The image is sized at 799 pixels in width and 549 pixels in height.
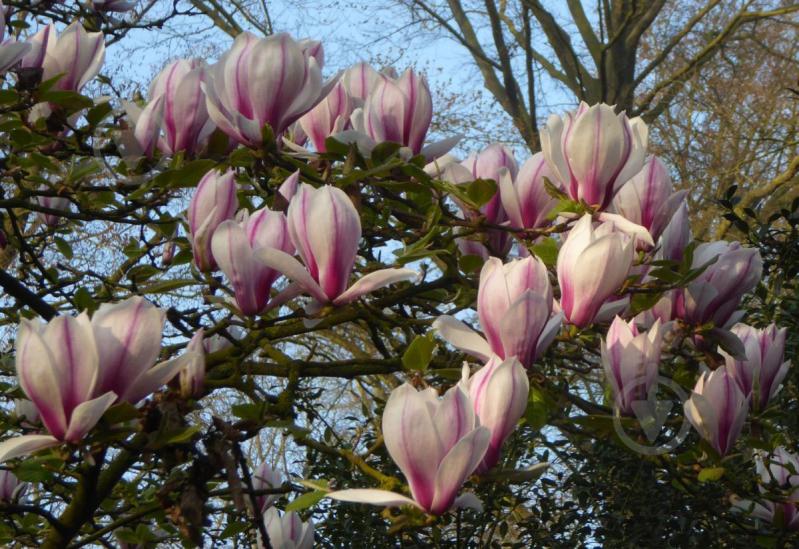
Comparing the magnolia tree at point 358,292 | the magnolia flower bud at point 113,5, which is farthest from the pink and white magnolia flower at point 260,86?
the magnolia flower bud at point 113,5

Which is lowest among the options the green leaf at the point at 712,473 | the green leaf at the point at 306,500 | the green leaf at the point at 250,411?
the green leaf at the point at 306,500

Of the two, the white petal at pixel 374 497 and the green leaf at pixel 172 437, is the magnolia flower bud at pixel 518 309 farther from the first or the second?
the green leaf at pixel 172 437

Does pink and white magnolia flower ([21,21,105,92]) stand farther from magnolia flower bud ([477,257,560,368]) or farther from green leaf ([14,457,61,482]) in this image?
magnolia flower bud ([477,257,560,368])

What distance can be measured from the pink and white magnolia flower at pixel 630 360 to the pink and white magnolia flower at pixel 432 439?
381 millimetres

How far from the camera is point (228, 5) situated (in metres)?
9.33

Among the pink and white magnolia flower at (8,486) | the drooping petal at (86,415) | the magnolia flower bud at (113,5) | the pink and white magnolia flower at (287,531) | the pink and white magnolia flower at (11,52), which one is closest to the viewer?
the drooping petal at (86,415)

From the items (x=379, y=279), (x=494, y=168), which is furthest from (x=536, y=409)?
(x=494, y=168)

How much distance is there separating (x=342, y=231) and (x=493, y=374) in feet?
0.82

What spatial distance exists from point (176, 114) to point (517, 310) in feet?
1.97

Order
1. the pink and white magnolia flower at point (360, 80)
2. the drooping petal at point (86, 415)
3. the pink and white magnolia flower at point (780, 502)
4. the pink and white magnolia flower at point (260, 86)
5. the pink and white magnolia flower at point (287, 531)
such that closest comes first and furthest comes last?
1. the drooping petal at point (86, 415)
2. the pink and white magnolia flower at point (260, 86)
3. the pink and white magnolia flower at point (360, 80)
4. the pink and white magnolia flower at point (780, 502)
5. the pink and white magnolia flower at point (287, 531)

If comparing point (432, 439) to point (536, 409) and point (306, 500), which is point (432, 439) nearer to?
point (306, 500)

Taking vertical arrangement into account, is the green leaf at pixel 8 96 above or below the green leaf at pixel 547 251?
above

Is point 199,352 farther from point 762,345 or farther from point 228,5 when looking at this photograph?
point 228,5

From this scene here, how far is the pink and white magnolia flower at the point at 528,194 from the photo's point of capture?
1.46 m
